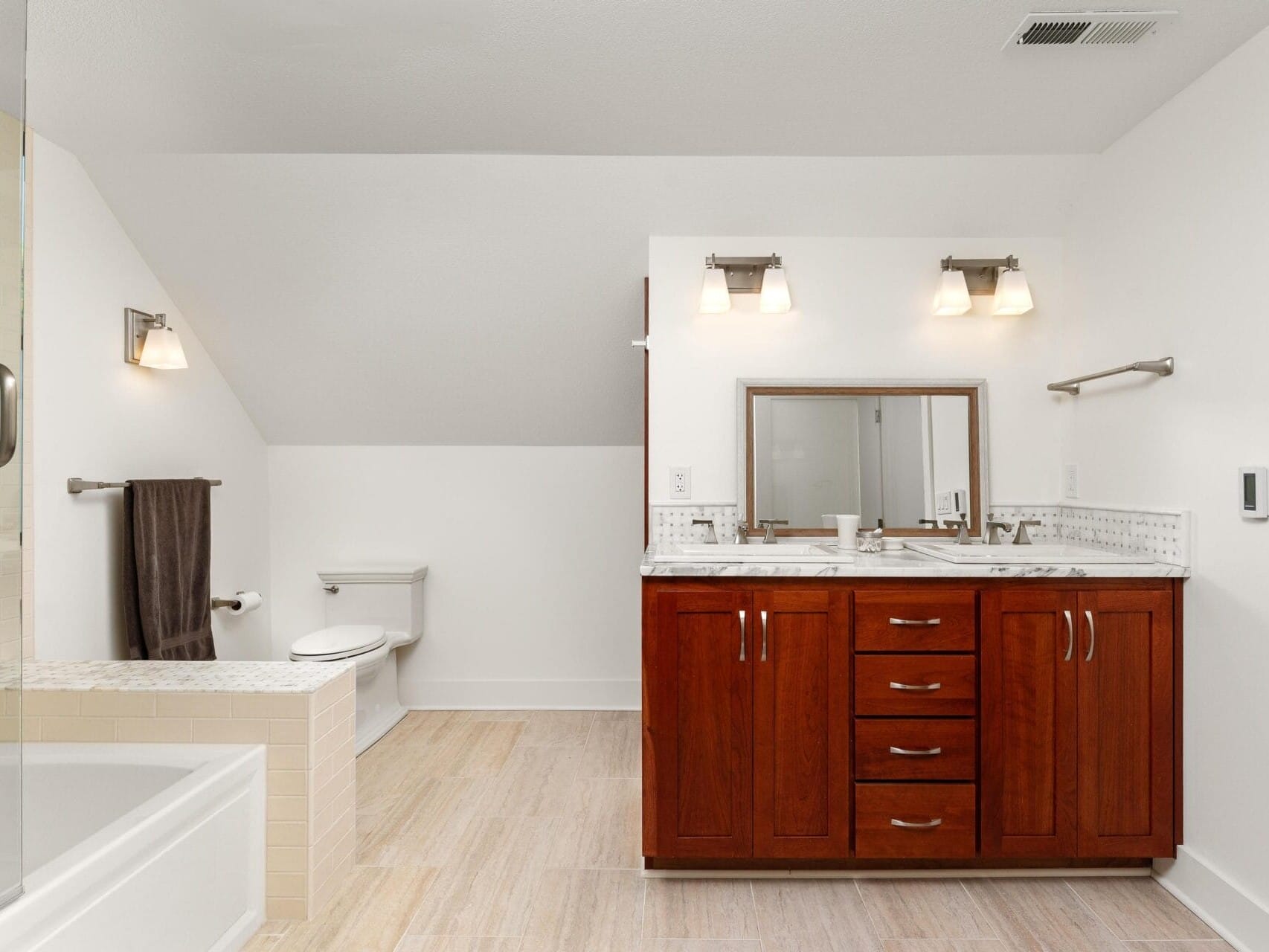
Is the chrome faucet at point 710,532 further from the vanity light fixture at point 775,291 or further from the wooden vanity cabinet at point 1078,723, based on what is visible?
the wooden vanity cabinet at point 1078,723

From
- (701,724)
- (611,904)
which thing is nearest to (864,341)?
(701,724)

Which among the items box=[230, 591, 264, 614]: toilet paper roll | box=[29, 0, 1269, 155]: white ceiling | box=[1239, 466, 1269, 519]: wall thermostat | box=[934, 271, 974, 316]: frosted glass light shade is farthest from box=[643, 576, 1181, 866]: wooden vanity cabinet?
box=[230, 591, 264, 614]: toilet paper roll

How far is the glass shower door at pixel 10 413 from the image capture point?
49.9 inches

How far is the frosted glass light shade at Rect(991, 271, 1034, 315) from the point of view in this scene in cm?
265

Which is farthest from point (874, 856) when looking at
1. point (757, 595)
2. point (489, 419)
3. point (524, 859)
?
point (489, 419)

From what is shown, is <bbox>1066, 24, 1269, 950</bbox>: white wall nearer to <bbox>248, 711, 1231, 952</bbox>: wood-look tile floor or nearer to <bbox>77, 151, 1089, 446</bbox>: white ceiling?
<bbox>248, 711, 1231, 952</bbox>: wood-look tile floor

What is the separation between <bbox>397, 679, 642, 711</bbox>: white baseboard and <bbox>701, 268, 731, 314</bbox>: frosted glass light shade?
1903mm

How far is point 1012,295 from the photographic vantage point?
2.65 metres

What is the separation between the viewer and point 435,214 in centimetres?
280

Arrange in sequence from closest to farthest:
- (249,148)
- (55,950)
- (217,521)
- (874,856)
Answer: (55,950)
(874,856)
(249,148)
(217,521)

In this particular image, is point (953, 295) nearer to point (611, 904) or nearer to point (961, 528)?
point (961, 528)

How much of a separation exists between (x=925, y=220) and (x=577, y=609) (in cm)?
226

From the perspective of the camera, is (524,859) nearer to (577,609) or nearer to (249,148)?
(577,609)

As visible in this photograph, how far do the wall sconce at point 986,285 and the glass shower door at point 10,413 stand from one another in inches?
98.3
